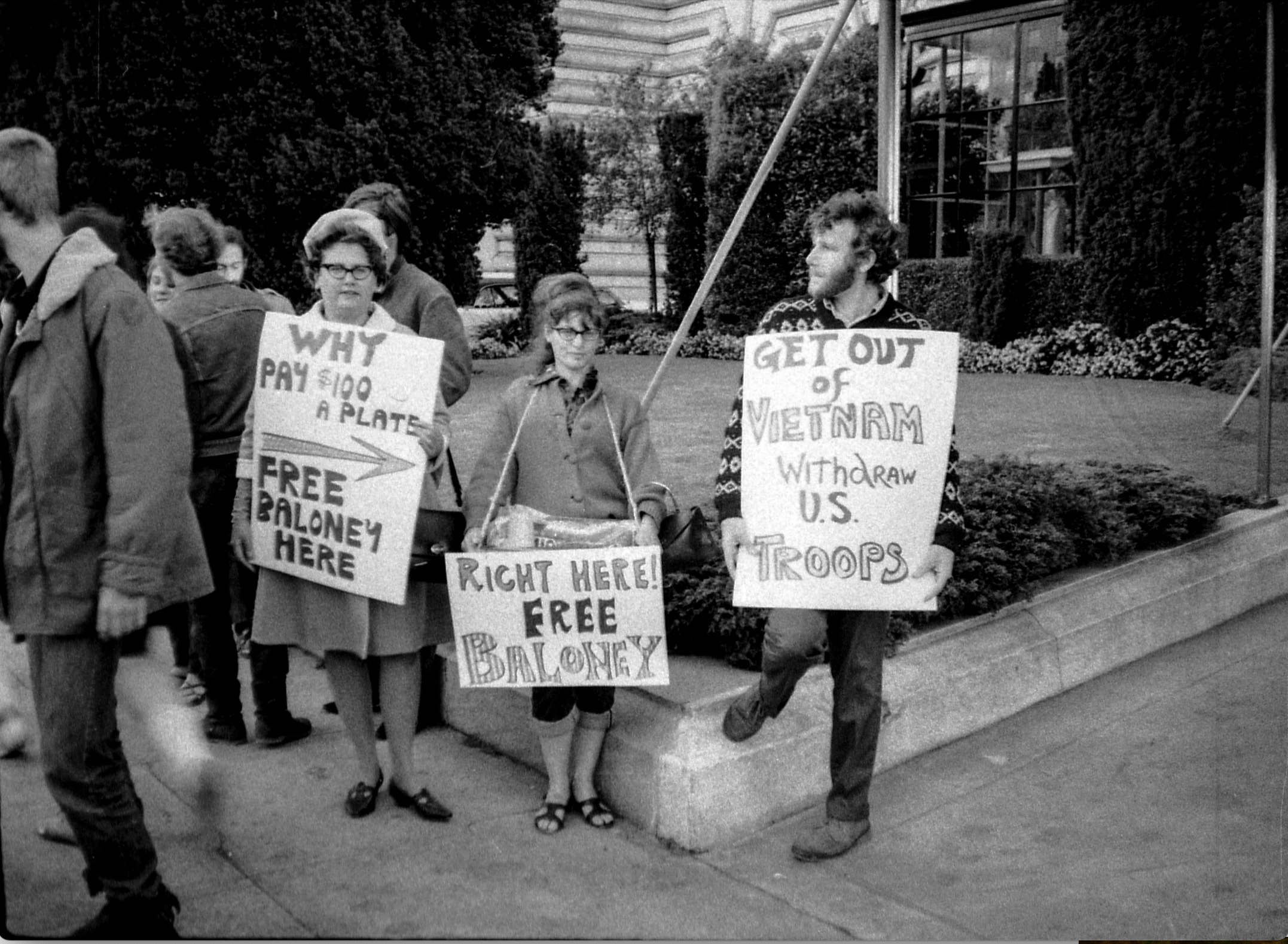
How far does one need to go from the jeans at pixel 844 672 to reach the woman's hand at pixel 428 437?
1108 mm

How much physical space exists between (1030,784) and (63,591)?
124 inches

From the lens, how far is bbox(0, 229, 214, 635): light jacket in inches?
111

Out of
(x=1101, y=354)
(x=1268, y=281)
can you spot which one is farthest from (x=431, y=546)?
(x=1101, y=354)

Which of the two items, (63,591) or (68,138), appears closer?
(63,591)

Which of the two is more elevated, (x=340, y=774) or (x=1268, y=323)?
(x=1268, y=323)

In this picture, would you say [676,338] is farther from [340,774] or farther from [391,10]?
[340,774]

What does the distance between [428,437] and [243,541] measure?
0.69 metres

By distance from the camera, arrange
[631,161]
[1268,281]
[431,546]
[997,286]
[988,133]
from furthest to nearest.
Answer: [988,133], [997,286], [1268,281], [631,161], [431,546]

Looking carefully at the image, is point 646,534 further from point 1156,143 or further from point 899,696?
point 1156,143

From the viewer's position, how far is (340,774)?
4285 millimetres

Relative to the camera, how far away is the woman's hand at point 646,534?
12.3 feet

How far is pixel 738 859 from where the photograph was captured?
3.80 metres

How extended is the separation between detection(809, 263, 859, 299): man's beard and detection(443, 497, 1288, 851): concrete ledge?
133 cm

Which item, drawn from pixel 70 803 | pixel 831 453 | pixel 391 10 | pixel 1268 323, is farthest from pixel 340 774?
pixel 1268 323
